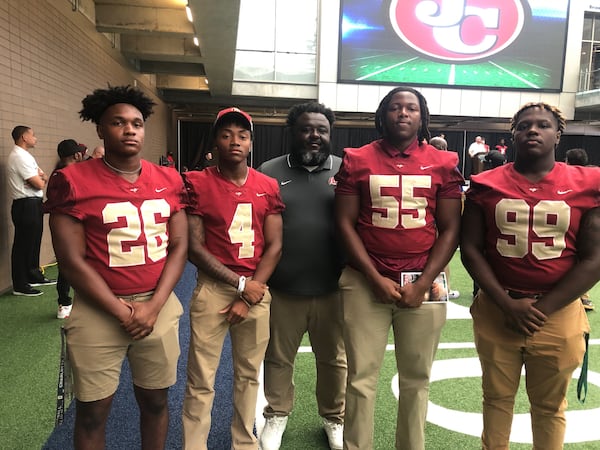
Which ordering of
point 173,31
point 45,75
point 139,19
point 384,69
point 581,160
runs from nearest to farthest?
Result: point 581,160
point 45,75
point 139,19
point 173,31
point 384,69

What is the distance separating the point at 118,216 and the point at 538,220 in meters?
1.74

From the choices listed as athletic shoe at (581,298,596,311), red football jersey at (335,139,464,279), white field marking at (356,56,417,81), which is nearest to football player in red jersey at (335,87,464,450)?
red football jersey at (335,139,464,279)

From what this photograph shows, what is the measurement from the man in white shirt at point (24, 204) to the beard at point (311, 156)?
160 inches

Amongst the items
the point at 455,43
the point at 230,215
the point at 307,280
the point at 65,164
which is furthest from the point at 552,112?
the point at 455,43

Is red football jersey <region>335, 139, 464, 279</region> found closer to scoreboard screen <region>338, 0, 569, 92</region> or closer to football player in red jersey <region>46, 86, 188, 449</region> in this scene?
football player in red jersey <region>46, 86, 188, 449</region>

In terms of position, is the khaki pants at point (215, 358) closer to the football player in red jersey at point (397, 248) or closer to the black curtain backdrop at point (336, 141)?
the football player in red jersey at point (397, 248)

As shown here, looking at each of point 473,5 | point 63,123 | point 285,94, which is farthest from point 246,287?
point 473,5

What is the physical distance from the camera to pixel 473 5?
51.6ft

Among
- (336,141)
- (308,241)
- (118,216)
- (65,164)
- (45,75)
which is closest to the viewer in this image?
(118,216)

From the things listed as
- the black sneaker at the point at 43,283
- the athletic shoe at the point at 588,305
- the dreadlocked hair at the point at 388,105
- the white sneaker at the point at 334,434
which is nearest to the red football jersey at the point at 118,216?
the dreadlocked hair at the point at 388,105

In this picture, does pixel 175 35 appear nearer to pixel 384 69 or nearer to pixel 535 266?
pixel 535 266

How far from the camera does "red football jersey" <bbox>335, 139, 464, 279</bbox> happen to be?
2174 mm

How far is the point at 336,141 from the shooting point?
A: 20.5 meters

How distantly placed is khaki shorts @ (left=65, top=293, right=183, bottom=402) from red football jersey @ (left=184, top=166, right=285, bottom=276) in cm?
42
